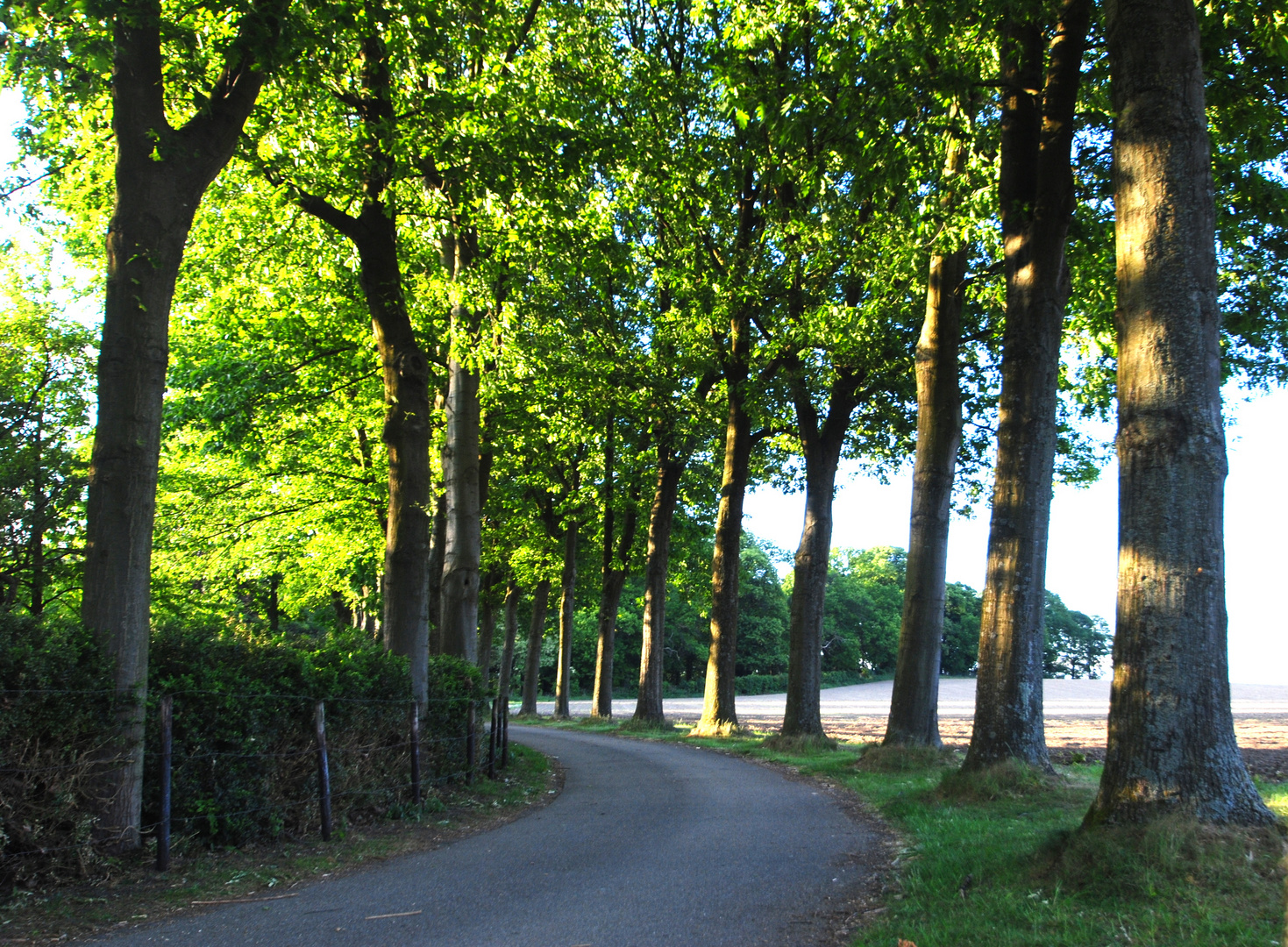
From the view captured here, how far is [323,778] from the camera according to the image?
870 centimetres

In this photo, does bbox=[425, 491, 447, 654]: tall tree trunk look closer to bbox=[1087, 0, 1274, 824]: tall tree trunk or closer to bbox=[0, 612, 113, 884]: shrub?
bbox=[0, 612, 113, 884]: shrub

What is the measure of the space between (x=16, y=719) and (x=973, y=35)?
A: 12.8m

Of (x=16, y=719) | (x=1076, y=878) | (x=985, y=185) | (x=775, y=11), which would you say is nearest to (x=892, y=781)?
(x=1076, y=878)

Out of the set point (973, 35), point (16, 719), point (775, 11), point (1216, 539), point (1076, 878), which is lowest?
point (1076, 878)

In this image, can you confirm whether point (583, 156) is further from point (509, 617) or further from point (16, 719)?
point (509, 617)

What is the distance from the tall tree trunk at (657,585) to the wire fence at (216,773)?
13677 millimetres

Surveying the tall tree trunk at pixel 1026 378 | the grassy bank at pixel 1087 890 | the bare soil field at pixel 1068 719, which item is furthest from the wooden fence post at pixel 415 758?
the bare soil field at pixel 1068 719

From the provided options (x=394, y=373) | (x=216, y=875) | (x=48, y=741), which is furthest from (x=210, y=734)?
(x=394, y=373)

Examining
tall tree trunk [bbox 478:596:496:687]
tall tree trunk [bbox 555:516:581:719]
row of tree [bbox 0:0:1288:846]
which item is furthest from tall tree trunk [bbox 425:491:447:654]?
tall tree trunk [bbox 478:596:496:687]

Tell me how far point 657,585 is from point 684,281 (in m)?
9.72

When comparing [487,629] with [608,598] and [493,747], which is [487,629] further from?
[493,747]

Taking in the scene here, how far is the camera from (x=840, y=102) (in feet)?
32.1

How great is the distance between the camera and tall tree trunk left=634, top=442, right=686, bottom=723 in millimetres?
24906

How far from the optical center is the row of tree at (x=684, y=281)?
6457 millimetres
